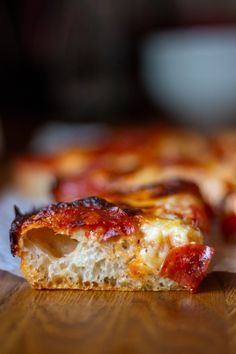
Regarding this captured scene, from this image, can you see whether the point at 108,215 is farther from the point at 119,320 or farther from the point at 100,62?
the point at 100,62

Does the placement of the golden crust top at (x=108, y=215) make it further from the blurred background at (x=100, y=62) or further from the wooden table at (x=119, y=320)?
the blurred background at (x=100, y=62)

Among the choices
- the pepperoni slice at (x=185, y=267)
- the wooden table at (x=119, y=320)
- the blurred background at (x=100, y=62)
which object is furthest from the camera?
the blurred background at (x=100, y=62)

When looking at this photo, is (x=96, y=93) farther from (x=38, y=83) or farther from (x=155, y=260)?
(x=155, y=260)

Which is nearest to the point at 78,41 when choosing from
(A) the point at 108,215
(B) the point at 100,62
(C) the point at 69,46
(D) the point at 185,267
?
(C) the point at 69,46

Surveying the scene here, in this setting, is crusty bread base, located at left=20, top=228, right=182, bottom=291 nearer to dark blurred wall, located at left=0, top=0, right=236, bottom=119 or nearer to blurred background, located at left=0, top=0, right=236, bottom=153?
blurred background, located at left=0, top=0, right=236, bottom=153

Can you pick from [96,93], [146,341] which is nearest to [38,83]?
[96,93]

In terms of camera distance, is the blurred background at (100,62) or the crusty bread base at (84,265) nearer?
the crusty bread base at (84,265)

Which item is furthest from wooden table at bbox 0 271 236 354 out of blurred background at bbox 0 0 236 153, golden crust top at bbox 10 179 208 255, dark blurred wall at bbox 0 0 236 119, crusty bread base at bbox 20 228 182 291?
dark blurred wall at bbox 0 0 236 119

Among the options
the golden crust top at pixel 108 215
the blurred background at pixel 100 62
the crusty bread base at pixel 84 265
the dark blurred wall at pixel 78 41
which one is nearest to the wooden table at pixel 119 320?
the crusty bread base at pixel 84 265
